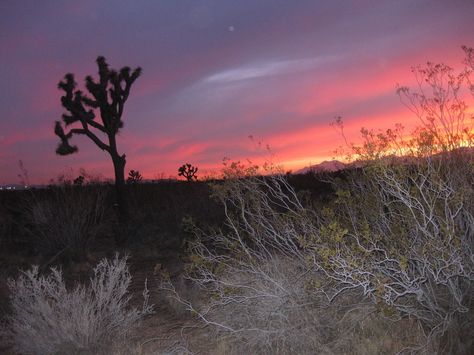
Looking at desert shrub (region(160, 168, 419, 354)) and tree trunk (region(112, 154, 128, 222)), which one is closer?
desert shrub (region(160, 168, 419, 354))

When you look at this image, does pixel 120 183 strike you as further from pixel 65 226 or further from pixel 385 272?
pixel 385 272

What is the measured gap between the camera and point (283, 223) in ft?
19.8

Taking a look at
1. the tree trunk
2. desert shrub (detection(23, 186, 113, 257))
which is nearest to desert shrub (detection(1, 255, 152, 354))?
desert shrub (detection(23, 186, 113, 257))

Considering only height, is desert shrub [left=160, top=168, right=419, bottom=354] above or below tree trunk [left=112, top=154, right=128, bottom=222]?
below

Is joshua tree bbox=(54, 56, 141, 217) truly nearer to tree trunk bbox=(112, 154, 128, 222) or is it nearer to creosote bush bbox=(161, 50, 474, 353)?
tree trunk bbox=(112, 154, 128, 222)

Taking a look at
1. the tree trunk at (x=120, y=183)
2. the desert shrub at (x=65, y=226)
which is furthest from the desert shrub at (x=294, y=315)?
the tree trunk at (x=120, y=183)

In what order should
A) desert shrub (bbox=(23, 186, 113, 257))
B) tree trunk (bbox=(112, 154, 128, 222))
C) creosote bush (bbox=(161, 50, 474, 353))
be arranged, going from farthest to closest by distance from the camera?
tree trunk (bbox=(112, 154, 128, 222))
desert shrub (bbox=(23, 186, 113, 257))
creosote bush (bbox=(161, 50, 474, 353))

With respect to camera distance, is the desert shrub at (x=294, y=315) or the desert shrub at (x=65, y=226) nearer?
the desert shrub at (x=294, y=315)

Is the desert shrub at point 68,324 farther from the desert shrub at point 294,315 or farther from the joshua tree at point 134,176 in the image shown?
the joshua tree at point 134,176

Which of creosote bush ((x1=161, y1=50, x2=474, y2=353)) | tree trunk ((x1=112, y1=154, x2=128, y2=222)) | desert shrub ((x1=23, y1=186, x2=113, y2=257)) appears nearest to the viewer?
creosote bush ((x1=161, y1=50, x2=474, y2=353))

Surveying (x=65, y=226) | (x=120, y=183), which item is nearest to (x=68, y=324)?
(x=65, y=226)

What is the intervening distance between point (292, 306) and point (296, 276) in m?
0.79

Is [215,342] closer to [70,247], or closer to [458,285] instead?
[458,285]

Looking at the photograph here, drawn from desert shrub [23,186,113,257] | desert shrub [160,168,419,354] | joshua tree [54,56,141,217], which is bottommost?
desert shrub [160,168,419,354]
